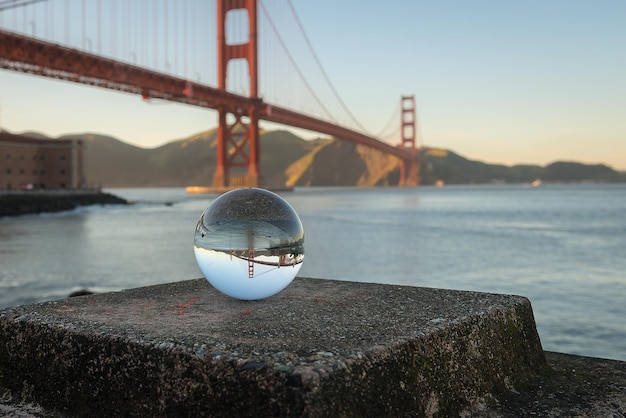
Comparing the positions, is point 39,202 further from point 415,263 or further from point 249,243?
point 249,243

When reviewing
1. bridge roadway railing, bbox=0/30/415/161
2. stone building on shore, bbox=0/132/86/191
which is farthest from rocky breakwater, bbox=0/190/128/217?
bridge roadway railing, bbox=0/30/415/161

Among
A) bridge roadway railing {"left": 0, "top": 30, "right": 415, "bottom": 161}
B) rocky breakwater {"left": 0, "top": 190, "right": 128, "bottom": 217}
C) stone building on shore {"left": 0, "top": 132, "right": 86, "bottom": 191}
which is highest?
bridge roadway railing {"left": 0, "top": 30, "right": 415, "bottom": 161}

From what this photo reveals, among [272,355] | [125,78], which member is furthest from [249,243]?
[125,78]

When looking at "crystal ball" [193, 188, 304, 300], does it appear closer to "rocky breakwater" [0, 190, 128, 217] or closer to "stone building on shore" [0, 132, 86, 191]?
"rocky breakwater" [0, 190, 128, 217]

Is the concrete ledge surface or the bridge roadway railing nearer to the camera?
the concrete ledge surface

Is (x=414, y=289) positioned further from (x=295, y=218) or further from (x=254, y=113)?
(x=254, y=113)

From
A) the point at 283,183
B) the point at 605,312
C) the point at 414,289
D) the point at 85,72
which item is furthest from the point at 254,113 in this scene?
the point at 283,183
